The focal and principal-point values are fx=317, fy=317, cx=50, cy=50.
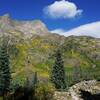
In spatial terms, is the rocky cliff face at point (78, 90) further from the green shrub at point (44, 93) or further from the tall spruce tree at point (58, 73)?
the tall spruce tree at point (58, 73)

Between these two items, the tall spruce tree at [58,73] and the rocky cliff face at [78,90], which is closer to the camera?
the rocky cliff face at [78,90]

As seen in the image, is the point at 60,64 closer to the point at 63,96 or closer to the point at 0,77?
the point at 0,77

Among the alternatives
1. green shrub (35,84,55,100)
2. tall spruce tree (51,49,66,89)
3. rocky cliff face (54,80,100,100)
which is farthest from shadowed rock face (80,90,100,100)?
tall spruce tree (51,49,66,89)

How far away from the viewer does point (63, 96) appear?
38.2 meters

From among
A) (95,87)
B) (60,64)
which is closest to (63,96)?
(95,87)

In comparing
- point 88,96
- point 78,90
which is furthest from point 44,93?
point 88,96

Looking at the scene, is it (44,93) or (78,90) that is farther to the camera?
(78,90)

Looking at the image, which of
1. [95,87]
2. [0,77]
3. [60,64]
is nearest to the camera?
[95,87]

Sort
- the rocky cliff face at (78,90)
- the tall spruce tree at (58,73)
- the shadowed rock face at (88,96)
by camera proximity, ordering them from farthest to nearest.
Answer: the tall spruce tree at (58,73)
the rocky cliff face at (78,90)
the shadowed rock face at (88,96)

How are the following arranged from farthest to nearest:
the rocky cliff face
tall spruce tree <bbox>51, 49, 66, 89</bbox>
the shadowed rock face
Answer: tall spruce tree <bbox>51, 49, 66, 89</bbox>
the rocky cliff face
the shadowed rock face

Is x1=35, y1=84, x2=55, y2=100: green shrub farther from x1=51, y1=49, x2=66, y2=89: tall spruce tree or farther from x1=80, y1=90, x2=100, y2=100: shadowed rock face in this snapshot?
x1=51, y1=49, x2=66, y2=89: tall spruce tree

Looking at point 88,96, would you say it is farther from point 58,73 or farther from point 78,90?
point 58,73

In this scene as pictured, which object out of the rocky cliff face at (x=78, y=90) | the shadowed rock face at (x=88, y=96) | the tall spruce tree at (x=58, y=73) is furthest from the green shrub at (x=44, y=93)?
the tall spruce tree at (x=58, y=73)

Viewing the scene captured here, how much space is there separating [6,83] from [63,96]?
59.1m
